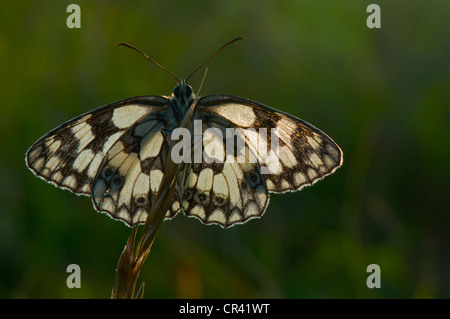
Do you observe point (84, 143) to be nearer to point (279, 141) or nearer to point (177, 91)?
point (177, 91)

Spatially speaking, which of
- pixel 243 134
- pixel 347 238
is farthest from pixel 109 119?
pixel 347 238

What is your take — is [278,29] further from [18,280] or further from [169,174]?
[169,174]

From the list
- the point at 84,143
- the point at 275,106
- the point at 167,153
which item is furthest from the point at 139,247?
the point at 275,106

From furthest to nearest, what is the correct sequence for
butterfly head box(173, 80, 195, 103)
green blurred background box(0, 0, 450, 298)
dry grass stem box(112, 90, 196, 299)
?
green blurred background box(0, 0, 450, 298)
butterfly head box(173, 80, 195, 103)
dry grass stem box(112, 90, 196, 299)

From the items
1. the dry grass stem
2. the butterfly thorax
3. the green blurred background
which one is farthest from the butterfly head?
the green blurred background

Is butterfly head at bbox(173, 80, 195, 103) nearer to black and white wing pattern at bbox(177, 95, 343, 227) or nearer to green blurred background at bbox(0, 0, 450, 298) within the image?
black and white wing pattern at bbox(177, 95, 343, 227)

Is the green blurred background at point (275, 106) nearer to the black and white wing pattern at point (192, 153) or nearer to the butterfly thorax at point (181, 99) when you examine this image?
the black and white wing pattern at point (192, 153)

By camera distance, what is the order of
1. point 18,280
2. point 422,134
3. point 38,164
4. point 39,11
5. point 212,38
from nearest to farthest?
point 38,164 < point 18,280 < point 422,134 < point 39,11 < point 212,38
